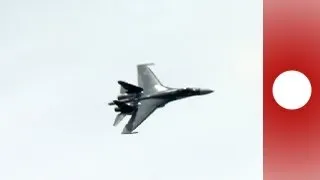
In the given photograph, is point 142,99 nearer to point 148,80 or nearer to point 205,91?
point 148,80

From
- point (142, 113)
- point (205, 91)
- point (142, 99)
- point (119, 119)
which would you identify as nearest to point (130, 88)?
point (142, 99)

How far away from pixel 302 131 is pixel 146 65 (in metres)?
42.5

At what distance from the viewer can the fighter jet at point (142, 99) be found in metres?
107

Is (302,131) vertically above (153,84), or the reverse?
(153,84)

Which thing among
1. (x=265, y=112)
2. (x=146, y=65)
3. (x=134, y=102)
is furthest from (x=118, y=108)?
(x=265, y=112)

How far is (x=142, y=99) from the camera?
10975cm

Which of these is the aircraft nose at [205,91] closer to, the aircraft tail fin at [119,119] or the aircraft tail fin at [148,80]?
the aircraft tail fin at [148,80]

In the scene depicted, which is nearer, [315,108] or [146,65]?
[315,108]

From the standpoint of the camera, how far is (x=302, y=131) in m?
84.0

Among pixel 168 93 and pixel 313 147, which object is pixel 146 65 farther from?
pixel 313 147

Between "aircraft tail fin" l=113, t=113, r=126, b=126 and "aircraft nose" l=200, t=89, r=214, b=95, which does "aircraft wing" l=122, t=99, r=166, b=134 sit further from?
"aircraft nose" l=200, t=89, r=214, b=95

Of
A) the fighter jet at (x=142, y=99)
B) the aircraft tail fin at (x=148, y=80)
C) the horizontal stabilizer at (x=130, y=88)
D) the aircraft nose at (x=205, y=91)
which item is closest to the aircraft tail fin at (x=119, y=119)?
the fighter jet at (x=142, y=99)

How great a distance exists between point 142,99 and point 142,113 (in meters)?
2.58

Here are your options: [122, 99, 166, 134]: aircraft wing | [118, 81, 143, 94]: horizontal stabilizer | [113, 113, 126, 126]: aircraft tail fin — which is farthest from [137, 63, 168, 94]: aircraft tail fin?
[113, 113, 126, 126]: aircraft tail fin
